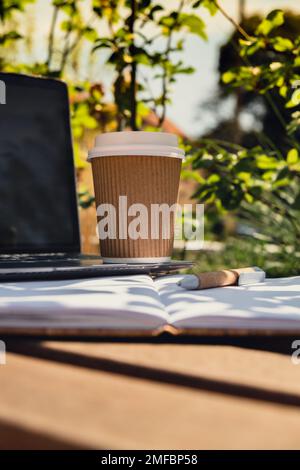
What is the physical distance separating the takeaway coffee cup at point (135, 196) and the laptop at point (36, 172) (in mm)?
120

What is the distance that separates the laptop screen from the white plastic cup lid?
19 centimetres

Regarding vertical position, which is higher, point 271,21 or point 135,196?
point 271,21

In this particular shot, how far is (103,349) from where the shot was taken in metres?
0.55

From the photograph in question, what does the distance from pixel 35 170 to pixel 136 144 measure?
282 millimetres

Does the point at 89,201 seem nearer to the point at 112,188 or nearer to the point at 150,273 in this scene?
the point at 112,188

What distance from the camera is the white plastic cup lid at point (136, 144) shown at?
3.81 ft

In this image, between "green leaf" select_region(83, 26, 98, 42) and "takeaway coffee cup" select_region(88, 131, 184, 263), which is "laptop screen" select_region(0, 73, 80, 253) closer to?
"takeaway coffee cup" select_region(88, 131, 184, 263)

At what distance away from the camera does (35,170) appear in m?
1.31

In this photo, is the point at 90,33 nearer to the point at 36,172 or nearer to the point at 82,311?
the point at 36,172

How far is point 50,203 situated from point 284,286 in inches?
25.5

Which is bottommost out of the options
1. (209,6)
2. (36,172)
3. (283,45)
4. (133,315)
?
(133,315)

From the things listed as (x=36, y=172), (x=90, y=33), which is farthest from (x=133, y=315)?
(x=90, y=33)

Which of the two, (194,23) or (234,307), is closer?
(234,307)

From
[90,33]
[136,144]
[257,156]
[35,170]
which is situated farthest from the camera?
[90,33]
